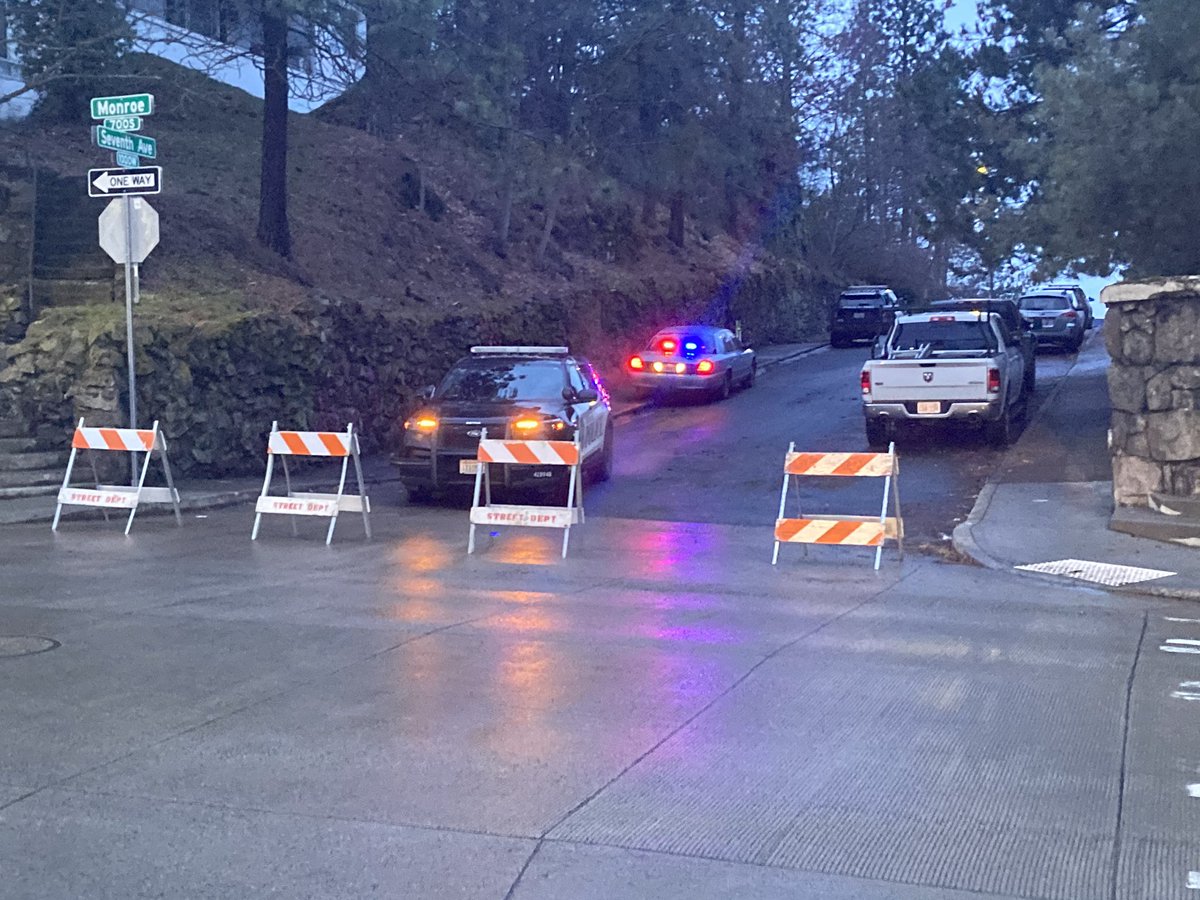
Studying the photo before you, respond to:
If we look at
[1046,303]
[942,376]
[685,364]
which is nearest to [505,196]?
[685,364]

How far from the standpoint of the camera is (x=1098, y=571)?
11.5 meters

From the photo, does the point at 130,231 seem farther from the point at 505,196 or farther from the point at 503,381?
the point at 505,196

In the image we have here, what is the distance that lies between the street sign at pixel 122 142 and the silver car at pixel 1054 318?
2455 centimetres

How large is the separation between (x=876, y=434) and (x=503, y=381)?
21.5 ft

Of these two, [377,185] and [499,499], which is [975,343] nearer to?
[499,499]

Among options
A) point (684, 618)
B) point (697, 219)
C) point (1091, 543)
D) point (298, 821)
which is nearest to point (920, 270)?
point (697, 219)

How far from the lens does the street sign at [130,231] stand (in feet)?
50.7

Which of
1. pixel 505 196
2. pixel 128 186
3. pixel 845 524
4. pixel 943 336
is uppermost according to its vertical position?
pixel 505 196

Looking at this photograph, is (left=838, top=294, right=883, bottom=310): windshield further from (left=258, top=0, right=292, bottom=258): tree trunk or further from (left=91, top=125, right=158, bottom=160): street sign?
(left=91, top=125, right=158, bottom=160): street sign

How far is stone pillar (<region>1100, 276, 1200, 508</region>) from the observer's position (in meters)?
13.5

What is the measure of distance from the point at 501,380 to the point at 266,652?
336 inches

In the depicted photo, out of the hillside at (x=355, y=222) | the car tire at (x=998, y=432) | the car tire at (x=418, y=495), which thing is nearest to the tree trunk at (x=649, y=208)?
the hillside at (x=355, y=222)

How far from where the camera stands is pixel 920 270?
57188mm

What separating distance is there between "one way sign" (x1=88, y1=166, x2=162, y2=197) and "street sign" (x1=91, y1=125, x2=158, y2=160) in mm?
280
